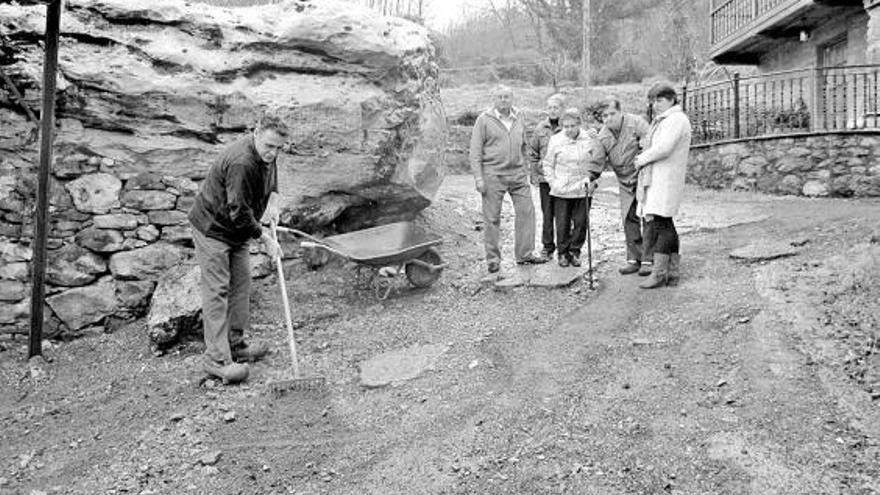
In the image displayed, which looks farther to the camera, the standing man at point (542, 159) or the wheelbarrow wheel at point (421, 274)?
the standing man at point (542, 159)

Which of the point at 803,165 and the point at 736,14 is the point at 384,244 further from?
the point at 736,14

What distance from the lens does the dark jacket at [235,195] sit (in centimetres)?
450

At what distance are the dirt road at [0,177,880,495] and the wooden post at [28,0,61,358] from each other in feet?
1.18

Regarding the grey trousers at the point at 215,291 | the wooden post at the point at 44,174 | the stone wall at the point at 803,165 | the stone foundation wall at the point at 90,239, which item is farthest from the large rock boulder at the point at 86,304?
the stone wall at the point at 803,165

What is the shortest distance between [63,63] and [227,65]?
4.14 feet

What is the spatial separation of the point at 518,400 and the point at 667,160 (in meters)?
2.30

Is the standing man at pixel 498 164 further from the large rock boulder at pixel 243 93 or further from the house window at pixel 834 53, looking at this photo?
the house window at pixel 834 53

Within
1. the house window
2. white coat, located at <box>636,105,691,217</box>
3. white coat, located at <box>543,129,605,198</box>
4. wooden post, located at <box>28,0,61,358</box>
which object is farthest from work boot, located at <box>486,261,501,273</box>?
the house window

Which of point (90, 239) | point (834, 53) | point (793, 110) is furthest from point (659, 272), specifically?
point (834, 53)

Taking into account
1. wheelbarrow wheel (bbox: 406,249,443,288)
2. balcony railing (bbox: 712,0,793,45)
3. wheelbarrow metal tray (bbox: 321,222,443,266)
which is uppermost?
balcony railing (bbox: 712,0,793,45)

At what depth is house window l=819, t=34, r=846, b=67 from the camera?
12477mm

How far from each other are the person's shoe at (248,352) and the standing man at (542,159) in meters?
2.72

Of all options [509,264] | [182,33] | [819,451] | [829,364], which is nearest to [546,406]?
[819,451]

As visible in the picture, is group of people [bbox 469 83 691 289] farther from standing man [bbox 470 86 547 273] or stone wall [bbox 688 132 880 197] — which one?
stone wall [bbox 688 132 880 197]
